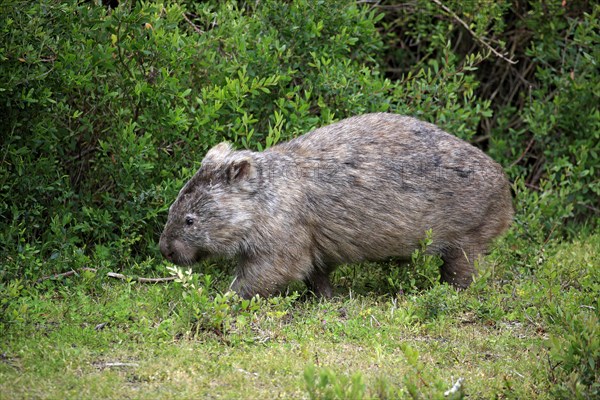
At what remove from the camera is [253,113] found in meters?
8.59

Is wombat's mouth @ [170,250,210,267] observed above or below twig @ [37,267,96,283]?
above

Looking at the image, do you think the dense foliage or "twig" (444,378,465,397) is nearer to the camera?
"twig" (444,378,465,397)

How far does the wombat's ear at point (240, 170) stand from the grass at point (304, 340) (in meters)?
0.93

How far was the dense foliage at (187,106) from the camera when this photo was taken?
7133 millimetres

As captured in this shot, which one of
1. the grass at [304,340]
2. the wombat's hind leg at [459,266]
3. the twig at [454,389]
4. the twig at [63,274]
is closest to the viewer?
the twig at [454,389]

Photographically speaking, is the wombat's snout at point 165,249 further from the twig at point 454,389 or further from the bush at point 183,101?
the twig at point 454,389

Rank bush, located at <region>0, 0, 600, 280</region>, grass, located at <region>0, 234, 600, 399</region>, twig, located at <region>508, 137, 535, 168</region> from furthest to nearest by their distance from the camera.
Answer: twig, located at <region>508, 137, 535, 168</region> → bush, located at <region>0, 0, 600, 280</region> → grass, located at <region>0, 234, 600, 399</region>

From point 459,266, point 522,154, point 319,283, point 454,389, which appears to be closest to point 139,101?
point 319,283

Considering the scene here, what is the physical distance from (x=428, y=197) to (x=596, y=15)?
412 centimetres

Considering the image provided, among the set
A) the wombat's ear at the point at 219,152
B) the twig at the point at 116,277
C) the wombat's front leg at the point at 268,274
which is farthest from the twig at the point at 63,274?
→ the wombat's ear at the point at 219,152

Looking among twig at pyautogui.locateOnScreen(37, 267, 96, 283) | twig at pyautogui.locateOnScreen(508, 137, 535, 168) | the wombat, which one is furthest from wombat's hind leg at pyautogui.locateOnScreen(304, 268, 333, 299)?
twig at pyautogui.locateOnScreen(508, 137, 535, 168)

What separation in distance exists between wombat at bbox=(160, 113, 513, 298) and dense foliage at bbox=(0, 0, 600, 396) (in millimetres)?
438

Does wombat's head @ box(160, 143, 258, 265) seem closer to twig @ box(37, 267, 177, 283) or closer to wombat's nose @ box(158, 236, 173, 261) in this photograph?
wombat's nose @ box(158, 236, 173, 261)

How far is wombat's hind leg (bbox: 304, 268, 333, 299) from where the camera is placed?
7.40 metres
